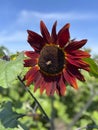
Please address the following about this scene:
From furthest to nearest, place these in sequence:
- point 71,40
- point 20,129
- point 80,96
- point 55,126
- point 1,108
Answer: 1. point 80,96
2. point 1,108
3. point 20,129
4. point 71,40
5. point 55,126

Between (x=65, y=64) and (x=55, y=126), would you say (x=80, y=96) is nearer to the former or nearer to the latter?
(x=65, y=64)

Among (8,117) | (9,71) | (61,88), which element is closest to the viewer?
(9,71)

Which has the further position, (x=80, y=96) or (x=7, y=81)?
(x=80, y=96)

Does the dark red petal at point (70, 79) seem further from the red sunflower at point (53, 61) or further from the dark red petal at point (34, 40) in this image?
the dark red petal at point (34, 40)

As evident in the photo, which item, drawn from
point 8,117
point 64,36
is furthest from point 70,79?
point 8,117

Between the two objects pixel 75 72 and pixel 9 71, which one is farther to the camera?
pixel 75 72

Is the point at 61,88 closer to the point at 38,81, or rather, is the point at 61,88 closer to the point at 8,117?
the point at 38,81

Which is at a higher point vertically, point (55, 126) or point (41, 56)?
point (41, 56)

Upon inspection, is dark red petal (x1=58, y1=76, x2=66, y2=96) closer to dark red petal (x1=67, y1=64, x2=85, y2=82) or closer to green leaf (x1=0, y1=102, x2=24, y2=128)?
dark red petal (x1=67, y1=64, x2=85, y2=82)

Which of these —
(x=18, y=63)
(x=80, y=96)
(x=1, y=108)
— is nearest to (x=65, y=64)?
(x=18, y=63)
